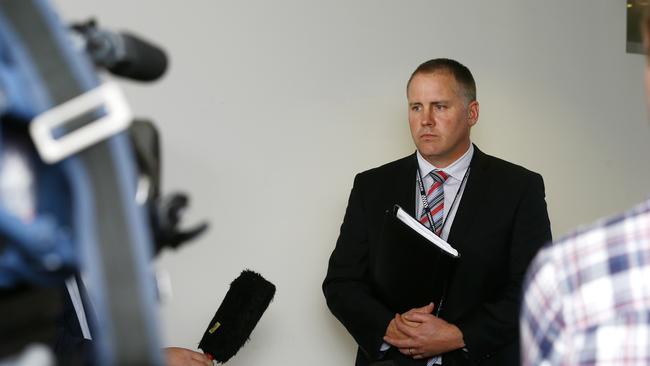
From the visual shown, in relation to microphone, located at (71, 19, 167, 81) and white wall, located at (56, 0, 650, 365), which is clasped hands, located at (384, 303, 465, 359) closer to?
white wall, located at (56, 0, 650, 365)

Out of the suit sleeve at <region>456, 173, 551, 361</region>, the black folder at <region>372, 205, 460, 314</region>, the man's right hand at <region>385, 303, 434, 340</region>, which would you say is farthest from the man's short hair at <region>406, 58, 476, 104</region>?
the man's right hand at <region>385, 303, 434, 340</region>

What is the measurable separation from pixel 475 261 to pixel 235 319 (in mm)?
742

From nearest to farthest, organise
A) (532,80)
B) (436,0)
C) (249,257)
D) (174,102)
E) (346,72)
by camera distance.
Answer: (174,102) → (249,257) → (346,72) → (436,0) → (532,80)

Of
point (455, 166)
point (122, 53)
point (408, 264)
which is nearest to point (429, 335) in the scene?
point (408, 264)

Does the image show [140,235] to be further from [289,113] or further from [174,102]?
[289,113]

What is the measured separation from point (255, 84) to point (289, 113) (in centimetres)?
17

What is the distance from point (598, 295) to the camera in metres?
0.80

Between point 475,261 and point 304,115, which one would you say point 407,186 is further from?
point 304,115

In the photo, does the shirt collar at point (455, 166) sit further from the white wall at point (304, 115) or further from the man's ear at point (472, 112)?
the white wall at point (304, 115)

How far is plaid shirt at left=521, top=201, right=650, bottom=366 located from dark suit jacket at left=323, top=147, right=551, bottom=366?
1.23 meters

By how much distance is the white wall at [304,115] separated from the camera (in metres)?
2.38

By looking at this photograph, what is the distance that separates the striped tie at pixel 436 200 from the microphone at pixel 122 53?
1.77 metres

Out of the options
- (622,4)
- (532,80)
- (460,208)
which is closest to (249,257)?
(460,208)

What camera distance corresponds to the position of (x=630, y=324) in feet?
2.56
